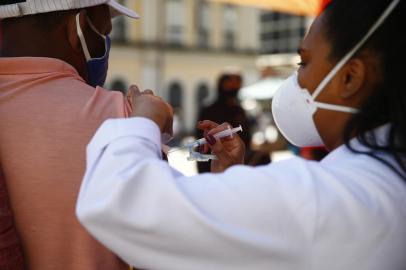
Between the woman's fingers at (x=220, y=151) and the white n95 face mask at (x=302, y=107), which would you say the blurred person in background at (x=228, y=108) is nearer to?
the woman's fingers at (x=220, y=151)

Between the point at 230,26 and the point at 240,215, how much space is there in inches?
1043

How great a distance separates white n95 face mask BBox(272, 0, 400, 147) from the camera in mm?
1133

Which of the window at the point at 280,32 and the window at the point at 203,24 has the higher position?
the window at the point at 203,24

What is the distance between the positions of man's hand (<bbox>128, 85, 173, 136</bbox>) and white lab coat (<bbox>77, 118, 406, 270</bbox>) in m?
0.13

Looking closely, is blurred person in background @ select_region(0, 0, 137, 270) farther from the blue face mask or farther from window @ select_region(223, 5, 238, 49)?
window @ select_region(223, 5, 238, 49)

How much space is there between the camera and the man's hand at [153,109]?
1180 millimetres

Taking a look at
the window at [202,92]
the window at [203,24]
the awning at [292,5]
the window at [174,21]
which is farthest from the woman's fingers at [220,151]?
the window at [203,24]

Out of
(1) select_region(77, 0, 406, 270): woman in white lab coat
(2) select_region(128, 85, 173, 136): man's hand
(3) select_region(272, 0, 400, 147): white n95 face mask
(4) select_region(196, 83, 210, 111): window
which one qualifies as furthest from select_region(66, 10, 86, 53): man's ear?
(4) select_region(196, 83, 210, 111): window

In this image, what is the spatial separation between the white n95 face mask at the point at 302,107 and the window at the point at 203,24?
24.3m

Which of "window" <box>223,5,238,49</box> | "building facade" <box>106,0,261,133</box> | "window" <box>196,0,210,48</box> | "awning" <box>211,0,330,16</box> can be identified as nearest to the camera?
"awning" <box>211,0,330,16</box>

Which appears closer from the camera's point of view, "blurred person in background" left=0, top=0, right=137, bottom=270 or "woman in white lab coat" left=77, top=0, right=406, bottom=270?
"woman in white lab coat" left=77, top=0, right=406, bottom=270

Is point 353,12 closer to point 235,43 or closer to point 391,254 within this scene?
point 391,254

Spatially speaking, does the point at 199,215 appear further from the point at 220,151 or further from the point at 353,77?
the point at 220,151

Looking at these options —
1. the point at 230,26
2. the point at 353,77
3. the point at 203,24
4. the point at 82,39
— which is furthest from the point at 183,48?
the point at 353,77
